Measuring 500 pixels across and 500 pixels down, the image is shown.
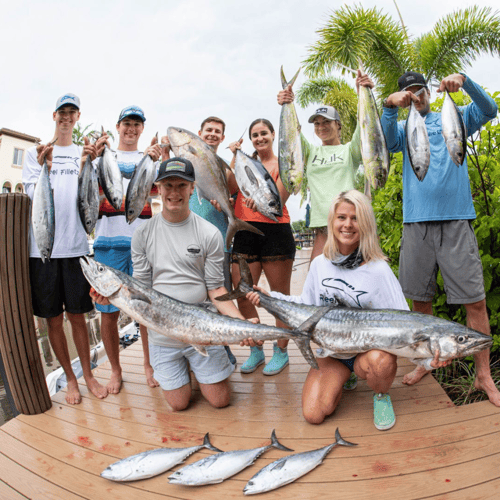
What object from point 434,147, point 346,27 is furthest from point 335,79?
point 434,147

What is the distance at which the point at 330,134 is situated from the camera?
3600 millimetres

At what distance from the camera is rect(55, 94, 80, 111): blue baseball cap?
3.28 metres

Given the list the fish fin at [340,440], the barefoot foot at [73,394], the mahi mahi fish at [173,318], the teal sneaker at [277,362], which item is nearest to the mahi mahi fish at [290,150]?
the mahi mahi fish at [173,318]

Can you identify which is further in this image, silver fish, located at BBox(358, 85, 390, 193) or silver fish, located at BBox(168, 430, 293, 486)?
silver fish, located at BBox(358, 85, 390, 193)

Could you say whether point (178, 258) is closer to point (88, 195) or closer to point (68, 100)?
point (88, 195)

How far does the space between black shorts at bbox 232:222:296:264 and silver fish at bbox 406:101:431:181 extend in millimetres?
1340

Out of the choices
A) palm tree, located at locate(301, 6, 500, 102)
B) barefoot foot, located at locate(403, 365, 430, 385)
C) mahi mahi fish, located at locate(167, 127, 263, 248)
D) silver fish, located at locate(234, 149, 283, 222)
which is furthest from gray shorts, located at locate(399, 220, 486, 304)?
palm tree, located at locate(301, 6, 500, 102)

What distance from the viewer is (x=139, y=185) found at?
9.90ft

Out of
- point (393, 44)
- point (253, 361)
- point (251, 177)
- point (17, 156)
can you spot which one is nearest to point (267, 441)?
point (253, 361)

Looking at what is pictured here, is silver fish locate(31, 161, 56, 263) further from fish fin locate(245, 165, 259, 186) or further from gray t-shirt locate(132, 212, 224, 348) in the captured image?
fish fin locate(245, 165, 259, 186)

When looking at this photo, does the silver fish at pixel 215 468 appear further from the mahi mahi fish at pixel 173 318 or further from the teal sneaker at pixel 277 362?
the teal sneaker at pixel 277 362

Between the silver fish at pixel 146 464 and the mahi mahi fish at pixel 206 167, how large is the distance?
1657 mm

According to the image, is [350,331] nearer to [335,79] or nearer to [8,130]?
[335,79]

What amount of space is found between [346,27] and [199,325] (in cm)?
1260
